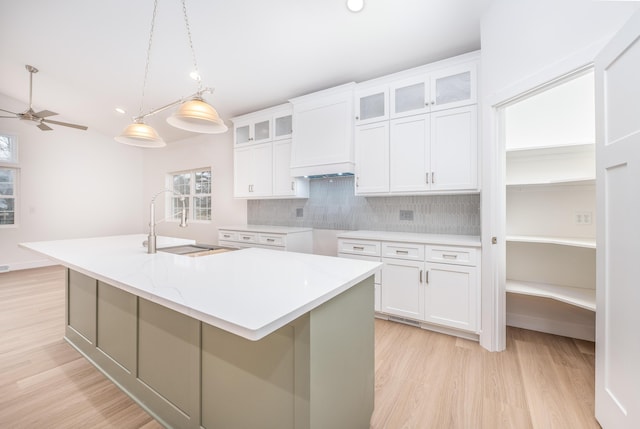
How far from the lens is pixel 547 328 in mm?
2508

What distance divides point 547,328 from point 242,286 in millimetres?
2888

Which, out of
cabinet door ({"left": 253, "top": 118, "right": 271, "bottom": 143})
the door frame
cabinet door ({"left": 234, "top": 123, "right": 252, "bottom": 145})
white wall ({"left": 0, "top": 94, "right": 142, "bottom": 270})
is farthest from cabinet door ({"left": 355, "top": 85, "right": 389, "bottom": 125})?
white wall ({"left": 0, "top": 94, "right": 142, "bottom": 270})

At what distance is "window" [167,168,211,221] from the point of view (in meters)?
5.43

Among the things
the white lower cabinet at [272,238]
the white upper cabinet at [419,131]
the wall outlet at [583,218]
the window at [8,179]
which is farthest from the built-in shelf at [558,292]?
the window at [8,179]

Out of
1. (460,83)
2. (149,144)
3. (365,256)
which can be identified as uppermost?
(460,83)

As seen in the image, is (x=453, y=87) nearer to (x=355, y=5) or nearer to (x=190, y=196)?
(x=355, y=5)

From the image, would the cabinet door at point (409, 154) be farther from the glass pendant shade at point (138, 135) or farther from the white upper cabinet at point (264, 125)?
the glass pendant shade at point (138, 135)

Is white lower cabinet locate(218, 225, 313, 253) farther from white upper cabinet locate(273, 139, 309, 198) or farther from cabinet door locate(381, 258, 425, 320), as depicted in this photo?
cabinet door locate(381, 258, 425, 320)

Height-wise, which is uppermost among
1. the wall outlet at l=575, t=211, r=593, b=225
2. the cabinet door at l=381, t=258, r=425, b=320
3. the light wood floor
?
the wall outlet at l=575, t=211, r=593, b=225

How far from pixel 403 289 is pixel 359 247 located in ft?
2.02

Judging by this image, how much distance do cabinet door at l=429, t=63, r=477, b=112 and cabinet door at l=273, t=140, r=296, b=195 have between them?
1889 millimetres

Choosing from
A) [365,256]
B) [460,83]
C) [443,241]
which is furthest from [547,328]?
[460,83]

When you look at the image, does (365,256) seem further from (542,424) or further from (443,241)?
(542,424)

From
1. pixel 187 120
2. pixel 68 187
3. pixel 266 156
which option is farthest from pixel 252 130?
pixel 68 187
